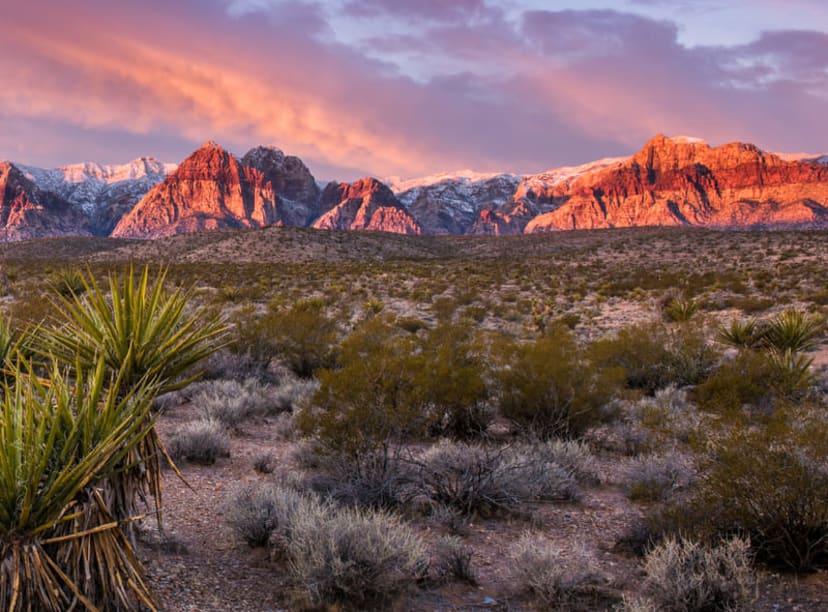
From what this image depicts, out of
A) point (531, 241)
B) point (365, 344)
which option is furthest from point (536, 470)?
point (531, 241)

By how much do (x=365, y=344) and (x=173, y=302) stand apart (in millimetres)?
4369

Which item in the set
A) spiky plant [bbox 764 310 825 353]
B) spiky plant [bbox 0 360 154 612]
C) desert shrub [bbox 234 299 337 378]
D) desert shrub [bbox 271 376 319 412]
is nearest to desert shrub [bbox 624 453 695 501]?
spiky plant [bbox 0 360 154 612]

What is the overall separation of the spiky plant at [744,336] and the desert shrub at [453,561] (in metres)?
10.3

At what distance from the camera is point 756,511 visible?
176 inches

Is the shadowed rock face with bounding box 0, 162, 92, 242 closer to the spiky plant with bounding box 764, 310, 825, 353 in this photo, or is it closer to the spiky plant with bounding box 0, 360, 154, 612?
the spiky plant with bounding box 764, 310, 825, 353

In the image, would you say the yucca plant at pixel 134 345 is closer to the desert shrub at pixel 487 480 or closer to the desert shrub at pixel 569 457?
the desert shrub at pixel 487 480

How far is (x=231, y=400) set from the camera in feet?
30.7

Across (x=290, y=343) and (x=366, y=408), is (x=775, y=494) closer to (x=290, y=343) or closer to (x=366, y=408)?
(x=366, y=408)

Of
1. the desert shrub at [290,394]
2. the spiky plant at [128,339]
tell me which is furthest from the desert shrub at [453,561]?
the desert shrub at [290,394]

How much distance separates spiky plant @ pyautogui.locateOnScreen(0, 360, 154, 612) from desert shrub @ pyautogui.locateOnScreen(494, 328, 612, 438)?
549 centimetres

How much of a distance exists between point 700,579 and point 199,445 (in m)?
5.82

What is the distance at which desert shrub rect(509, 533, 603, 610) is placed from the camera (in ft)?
13.4

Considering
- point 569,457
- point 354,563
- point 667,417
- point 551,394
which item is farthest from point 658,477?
point 354,563

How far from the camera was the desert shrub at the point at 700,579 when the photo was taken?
151 inches
